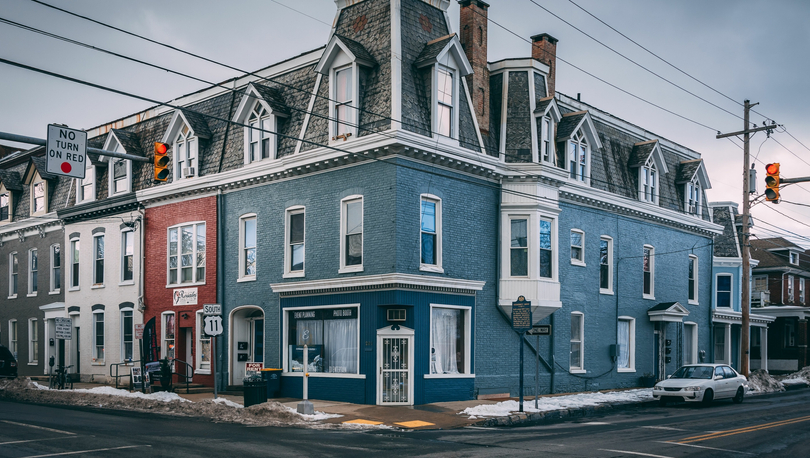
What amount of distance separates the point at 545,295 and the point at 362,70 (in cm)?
997

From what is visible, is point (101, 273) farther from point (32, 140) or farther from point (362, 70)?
point (32, 140)

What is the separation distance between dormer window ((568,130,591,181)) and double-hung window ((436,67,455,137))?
21.0 feet

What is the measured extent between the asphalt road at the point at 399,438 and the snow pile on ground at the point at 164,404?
935 mm

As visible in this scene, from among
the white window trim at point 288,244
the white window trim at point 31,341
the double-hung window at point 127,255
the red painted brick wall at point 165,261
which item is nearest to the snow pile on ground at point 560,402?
the white window trim at point 288,244

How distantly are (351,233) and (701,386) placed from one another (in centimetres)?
1284

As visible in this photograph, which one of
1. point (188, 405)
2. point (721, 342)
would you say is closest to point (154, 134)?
point (188, 405)

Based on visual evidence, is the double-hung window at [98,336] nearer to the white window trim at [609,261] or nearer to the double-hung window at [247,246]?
the double-hung window at [247,246]

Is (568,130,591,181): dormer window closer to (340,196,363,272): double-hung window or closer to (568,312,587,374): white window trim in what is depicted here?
(568,312,587,374): white window trim

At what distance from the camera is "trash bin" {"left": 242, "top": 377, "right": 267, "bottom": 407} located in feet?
66.4

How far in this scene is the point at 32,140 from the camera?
45.3 feet

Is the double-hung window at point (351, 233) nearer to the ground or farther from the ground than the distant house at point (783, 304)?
farther from the ground

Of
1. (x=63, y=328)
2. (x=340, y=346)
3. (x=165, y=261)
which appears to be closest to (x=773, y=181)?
(x=340, y=346)

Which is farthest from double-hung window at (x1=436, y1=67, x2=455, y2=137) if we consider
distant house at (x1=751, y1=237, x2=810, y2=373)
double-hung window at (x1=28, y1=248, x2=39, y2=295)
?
distant house at (x1=751, y1=237, x2=810, y2=373)

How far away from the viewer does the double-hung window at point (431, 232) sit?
74.7 ft
